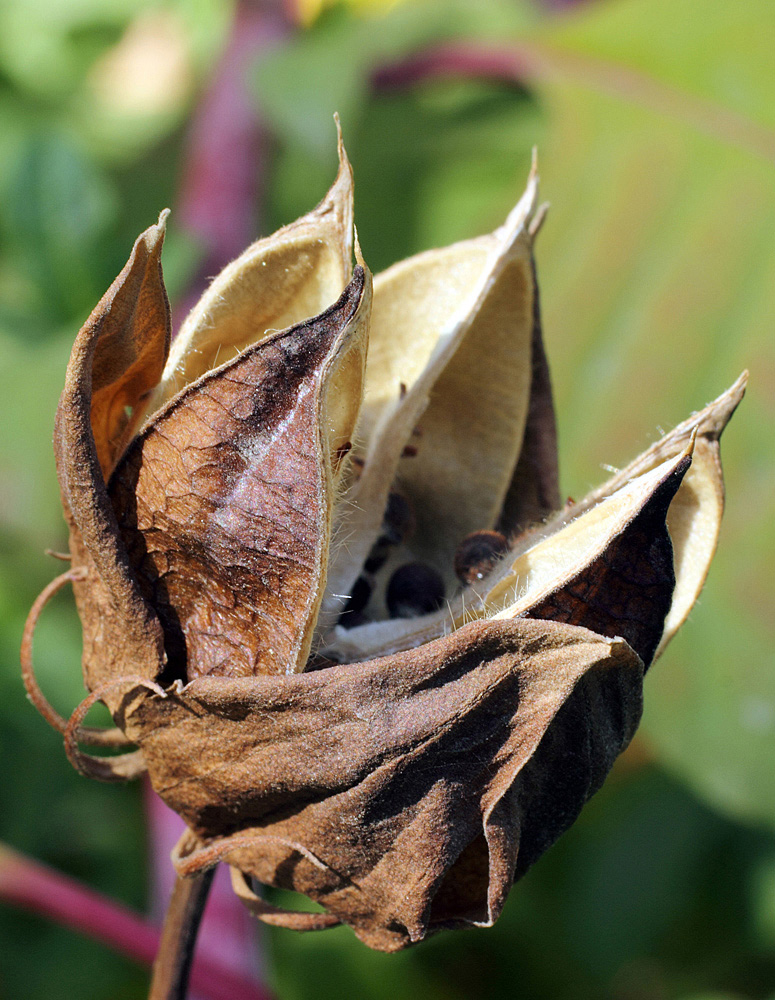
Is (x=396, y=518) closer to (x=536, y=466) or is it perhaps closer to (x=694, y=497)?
(x=536, y=466)

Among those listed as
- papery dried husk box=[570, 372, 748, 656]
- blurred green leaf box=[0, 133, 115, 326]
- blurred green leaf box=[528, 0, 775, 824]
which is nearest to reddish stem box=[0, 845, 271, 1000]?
papery dried husk box=[570, 372, 748, 656]

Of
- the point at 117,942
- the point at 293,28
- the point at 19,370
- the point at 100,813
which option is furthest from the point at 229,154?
the point at 117,942

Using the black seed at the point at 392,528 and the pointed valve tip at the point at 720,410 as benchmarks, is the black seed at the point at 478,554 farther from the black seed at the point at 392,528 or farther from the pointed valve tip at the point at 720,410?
the pointed valve tip at the point at 720,410

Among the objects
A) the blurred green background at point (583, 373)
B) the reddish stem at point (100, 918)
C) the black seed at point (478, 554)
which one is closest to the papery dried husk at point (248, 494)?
the black seed at point (478, 554)

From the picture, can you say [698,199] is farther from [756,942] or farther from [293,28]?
[756,942]

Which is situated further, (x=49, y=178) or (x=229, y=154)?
(x=229, y=154)

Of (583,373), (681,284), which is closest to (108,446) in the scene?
(583,373)
